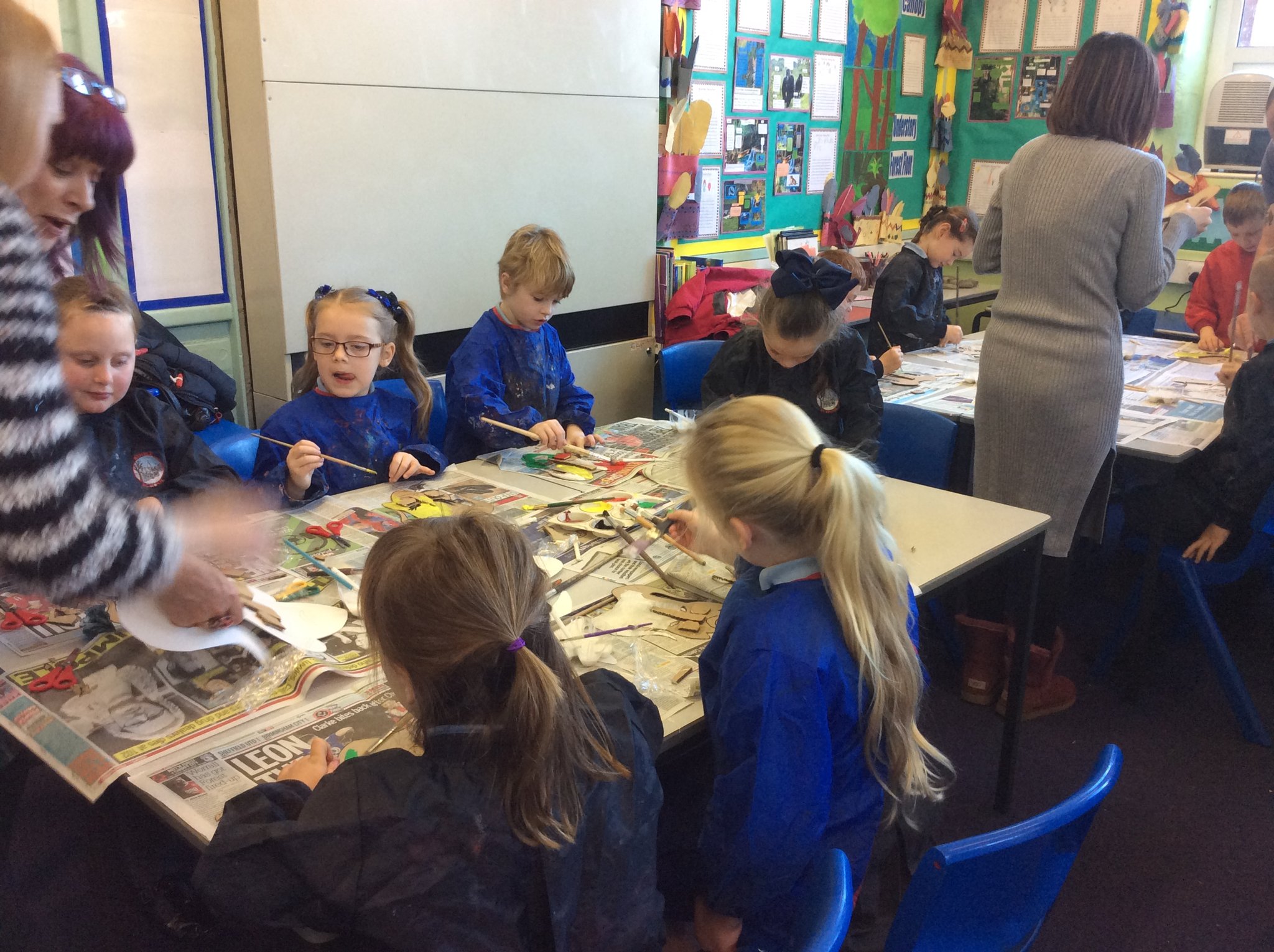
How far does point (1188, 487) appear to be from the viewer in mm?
2529

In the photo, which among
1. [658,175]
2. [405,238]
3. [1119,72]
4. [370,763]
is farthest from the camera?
[658,175]

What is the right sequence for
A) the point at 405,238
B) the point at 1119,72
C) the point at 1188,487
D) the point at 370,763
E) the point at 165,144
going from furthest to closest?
the point at 405,238 → the point at 165,144 → the point at 1188,487 → the point at 1119,72 → the point at 370,763

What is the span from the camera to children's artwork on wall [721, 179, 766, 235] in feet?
15.4

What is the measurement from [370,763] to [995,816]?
168 cm

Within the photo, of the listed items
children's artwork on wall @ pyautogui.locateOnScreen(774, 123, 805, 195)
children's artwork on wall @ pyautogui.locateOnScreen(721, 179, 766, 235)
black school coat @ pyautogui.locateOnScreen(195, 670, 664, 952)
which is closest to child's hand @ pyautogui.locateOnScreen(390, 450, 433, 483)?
black school coat @ pyautogui.locateOnScreen(195, 670, 664, 952)

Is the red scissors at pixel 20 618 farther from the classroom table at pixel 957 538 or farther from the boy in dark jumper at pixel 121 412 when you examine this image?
the classroom table at pixel 957 538

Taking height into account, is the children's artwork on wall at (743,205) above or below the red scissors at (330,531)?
above

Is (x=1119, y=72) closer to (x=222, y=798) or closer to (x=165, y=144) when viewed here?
(x=222, y=798)

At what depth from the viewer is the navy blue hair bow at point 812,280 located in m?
2.26

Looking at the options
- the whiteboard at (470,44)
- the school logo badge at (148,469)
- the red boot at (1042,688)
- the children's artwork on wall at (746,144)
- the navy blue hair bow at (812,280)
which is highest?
the whiteboard at (470,44)

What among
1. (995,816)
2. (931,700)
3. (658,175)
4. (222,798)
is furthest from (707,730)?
(658,175)

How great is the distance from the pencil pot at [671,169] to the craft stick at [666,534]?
2.66 metres

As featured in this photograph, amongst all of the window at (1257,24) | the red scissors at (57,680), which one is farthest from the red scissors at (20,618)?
the window at (1257,24)

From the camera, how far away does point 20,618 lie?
144 centimetres
